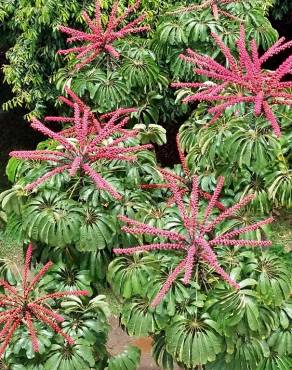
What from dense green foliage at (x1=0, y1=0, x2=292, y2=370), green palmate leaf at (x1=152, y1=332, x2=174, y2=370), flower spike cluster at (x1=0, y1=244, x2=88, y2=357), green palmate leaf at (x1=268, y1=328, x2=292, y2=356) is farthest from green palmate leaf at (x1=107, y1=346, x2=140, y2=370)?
green palmate leaf at (x1=268, y1=328, x2=292, y2=356)

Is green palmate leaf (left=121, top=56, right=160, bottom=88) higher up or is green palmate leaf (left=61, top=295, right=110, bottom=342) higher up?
green palmate leaf (left=121, top=56, right=160, bottom=88)

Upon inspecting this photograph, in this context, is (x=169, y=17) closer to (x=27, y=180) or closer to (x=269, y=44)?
(x=269, y=44)

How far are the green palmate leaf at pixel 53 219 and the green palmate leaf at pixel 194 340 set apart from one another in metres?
0.74

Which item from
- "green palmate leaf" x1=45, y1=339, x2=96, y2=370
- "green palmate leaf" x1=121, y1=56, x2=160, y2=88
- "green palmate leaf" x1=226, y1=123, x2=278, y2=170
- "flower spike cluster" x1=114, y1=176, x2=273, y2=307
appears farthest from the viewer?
"green palmate leaf" x1=121, y1=56, x2=160, y2=88

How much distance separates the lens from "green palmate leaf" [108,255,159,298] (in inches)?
118

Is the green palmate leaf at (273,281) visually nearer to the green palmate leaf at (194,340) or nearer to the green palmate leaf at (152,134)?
the green palmate leaf at (194,340)

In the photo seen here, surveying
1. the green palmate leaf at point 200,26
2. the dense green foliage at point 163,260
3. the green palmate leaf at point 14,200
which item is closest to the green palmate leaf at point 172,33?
the green palmate leaf at point 200,26

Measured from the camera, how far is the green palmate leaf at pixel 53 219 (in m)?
3.08

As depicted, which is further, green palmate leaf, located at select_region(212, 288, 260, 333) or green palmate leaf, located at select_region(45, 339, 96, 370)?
green palmate leaf, located at select_region(45, 339, 96, 370)

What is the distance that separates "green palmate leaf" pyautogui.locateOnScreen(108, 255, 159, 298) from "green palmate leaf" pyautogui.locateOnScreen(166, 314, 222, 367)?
0.85 ft

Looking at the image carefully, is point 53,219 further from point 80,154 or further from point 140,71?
point 140,71

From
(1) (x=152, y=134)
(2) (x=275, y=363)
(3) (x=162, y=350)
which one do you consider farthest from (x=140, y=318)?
(1) (x=152, y=134)

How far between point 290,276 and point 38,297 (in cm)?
135

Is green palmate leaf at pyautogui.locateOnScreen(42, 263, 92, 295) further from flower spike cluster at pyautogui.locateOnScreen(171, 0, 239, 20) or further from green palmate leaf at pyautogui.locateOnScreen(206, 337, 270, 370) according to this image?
flower spike cluster at pyautogui.locateOnScreen(171, 0, 239, 20)
